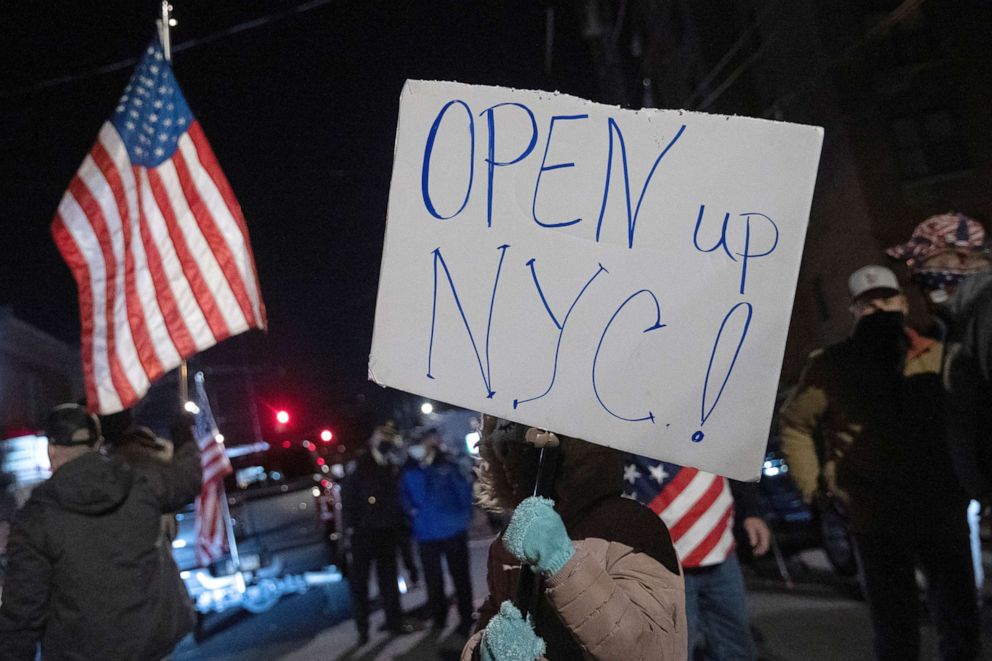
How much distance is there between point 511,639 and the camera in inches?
67.5

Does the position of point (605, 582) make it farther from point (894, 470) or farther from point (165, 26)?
point (165, 26)

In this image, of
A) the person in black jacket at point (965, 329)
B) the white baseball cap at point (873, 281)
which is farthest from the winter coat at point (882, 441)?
the person in black jacket at point (965, 329)

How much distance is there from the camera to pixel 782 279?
1718mm

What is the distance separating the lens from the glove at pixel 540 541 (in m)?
1.61

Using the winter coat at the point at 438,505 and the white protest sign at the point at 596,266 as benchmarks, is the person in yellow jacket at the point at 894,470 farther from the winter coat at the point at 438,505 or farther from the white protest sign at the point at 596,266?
the winter coat at the point at 438,505

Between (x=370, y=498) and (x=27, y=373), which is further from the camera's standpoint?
(x=27, y=373)

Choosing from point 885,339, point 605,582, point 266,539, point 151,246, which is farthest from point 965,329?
point 266,539

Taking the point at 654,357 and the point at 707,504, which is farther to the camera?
the point at 707,504

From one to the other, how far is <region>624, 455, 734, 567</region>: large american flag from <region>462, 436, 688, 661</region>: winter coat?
1837 millimetres

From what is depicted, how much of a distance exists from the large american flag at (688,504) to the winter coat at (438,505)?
4.05m

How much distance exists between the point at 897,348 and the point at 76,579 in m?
3.85

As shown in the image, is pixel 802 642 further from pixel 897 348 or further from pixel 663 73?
pixel 663 73

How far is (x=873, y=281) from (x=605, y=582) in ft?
8.62

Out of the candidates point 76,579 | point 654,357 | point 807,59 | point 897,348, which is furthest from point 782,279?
point 807,59
